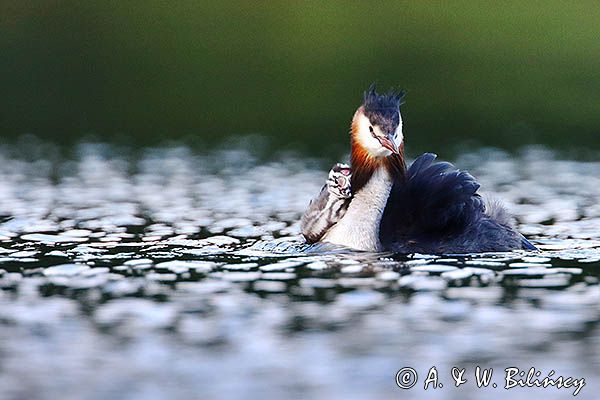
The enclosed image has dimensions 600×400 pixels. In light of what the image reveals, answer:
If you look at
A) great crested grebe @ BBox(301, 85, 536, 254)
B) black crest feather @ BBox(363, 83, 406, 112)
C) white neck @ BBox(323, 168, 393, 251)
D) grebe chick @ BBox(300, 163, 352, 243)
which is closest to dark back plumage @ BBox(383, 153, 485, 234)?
great crested grebe @ BBox(301, 85, 536, 254)

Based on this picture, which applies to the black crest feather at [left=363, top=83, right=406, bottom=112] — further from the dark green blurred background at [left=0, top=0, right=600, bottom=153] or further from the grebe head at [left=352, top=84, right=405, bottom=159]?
the dark green blurred background at [left=0, top=0, right=600, bottom=153]

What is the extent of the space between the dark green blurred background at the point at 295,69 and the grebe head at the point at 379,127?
685cm

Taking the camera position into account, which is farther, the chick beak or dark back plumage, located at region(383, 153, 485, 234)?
dark back plumage, located at region(383, 153, 485, 234)

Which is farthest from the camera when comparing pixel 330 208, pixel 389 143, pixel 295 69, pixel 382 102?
pixel 295 69

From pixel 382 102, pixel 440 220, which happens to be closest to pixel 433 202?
pixel 440 220

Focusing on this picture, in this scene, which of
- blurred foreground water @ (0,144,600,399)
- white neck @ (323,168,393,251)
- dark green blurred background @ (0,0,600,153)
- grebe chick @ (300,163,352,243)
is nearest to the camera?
blurred foreground water @ (0,144,600,399)

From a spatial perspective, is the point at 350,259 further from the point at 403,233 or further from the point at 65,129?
the point at 65,129

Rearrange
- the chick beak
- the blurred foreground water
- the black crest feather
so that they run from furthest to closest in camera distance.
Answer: the black crest feather → the chick beak → the blurred foreground water

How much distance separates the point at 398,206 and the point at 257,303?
2.90m

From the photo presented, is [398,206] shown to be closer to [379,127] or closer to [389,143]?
[389,143]

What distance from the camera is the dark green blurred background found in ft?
71.7

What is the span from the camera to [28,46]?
3011 cm

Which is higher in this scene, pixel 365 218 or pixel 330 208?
pixel 330 208

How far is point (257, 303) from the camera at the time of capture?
10.3 meters
